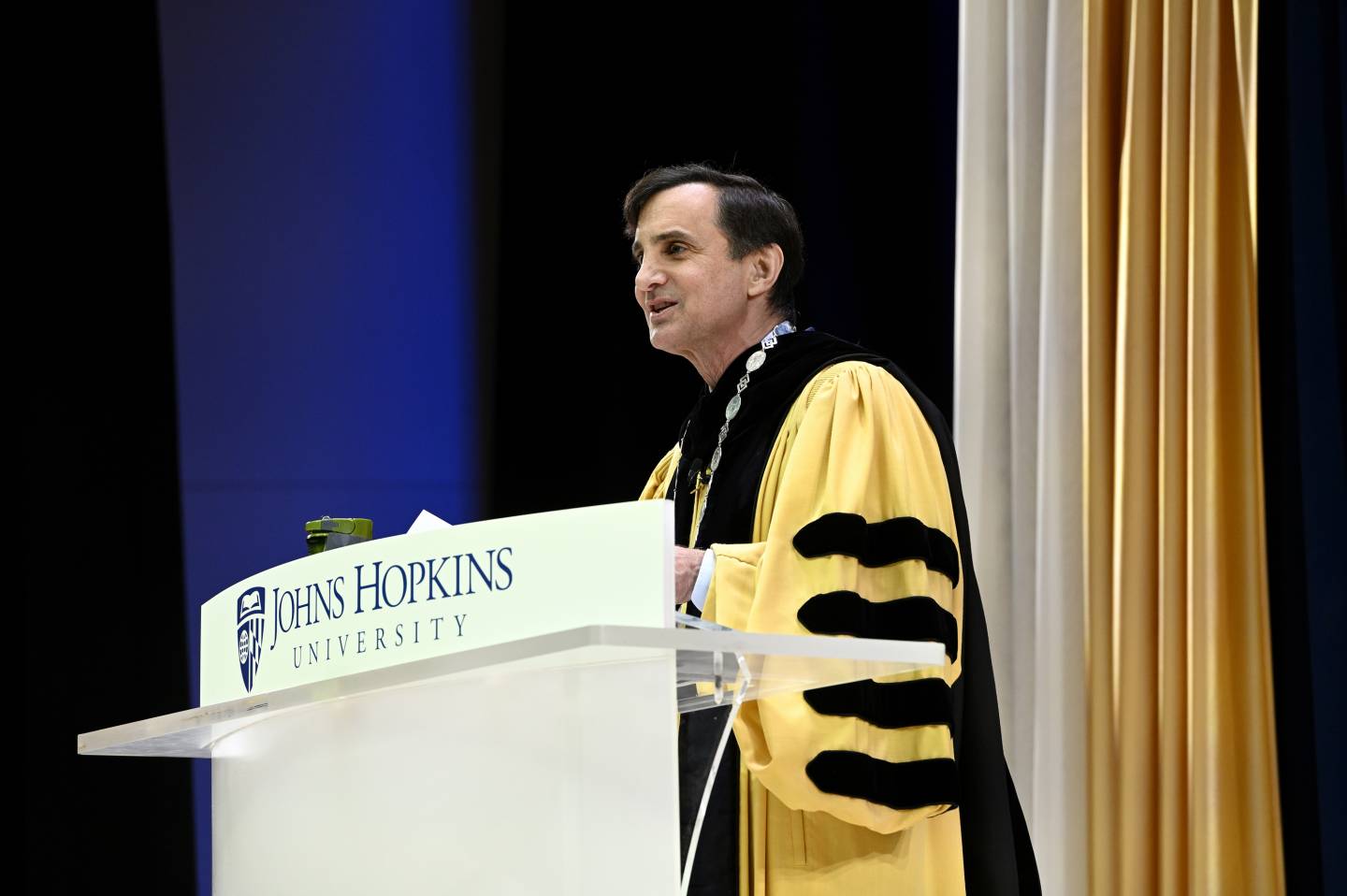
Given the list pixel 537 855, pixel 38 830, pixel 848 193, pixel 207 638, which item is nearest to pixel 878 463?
pixel 207 638

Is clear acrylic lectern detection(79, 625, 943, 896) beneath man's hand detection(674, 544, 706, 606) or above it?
beneath

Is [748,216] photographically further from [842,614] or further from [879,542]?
[842,614]

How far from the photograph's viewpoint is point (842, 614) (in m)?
1.96

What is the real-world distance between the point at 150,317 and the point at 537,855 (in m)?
2.92

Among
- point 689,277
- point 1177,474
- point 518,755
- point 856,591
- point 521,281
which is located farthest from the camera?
point 521,281

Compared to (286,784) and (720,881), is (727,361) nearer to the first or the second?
(720,881)

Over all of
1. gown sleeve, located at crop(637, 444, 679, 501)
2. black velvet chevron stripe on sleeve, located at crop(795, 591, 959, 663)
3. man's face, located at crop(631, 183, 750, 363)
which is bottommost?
black velvet chevron stripe on sleeve, located at crop(795, 591, 959, 663)

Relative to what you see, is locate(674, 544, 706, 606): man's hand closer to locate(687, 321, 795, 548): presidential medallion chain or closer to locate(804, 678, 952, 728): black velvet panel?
locate(804, 678, 952, 728): black velvet panel

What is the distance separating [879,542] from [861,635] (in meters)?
0.16

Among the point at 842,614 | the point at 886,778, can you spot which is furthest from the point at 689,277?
the point at 886,778

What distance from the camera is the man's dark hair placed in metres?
2.74

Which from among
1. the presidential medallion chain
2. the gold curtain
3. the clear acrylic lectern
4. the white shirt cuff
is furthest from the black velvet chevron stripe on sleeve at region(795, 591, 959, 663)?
the gold curtain

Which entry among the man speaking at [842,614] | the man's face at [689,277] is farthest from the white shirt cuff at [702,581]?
the man's face at [689,277]

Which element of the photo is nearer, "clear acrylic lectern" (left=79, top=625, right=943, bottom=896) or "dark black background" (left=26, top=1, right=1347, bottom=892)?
"clear acrylic lectern" (left=79, top=625, right=943, bottom=896)
